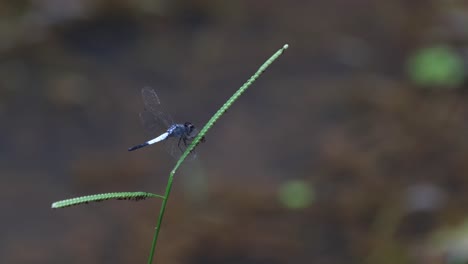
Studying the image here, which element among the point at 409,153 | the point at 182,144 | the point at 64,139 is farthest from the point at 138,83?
the point at 182,144

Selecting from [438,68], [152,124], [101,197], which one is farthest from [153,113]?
[438,68]

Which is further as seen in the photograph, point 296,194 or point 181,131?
point 296,194

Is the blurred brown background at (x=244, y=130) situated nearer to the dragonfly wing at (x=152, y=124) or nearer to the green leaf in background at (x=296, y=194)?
the green leaf in background at (x=296, y=194)

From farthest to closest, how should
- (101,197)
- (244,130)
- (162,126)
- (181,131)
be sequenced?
(244,130), (162,126), (181,131), (101,197)

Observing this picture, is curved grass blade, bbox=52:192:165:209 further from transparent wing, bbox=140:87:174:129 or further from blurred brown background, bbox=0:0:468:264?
blurred brown background, bbox=0:0:468:264

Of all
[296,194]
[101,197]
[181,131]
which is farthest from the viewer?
[296,194]

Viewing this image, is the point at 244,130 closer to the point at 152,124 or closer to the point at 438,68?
the point at 438,68
